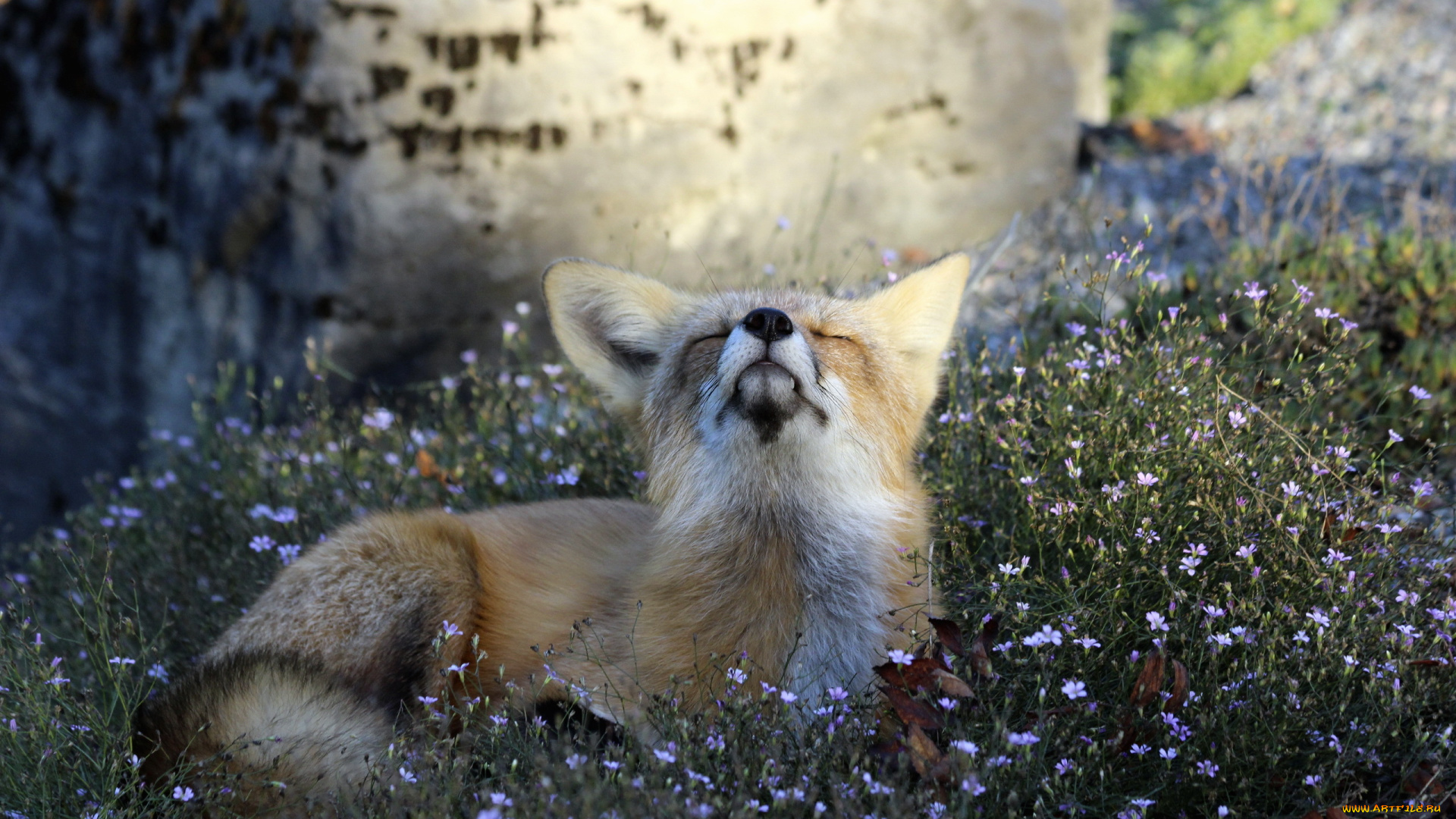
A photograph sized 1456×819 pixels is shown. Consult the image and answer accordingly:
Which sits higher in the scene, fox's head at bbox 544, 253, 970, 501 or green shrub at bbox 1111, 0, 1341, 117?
green shrub at bbox 1111, 0, 1341, 117

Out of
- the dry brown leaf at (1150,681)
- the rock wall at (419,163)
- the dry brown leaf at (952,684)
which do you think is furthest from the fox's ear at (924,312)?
the rock wall at (419,163)

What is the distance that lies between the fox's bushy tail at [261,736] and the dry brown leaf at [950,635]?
142 centimetres

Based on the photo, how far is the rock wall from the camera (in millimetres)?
6336

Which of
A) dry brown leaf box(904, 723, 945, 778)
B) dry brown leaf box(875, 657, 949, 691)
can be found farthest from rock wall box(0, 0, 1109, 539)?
dry brown leaf box(904, 723, 945, 778)

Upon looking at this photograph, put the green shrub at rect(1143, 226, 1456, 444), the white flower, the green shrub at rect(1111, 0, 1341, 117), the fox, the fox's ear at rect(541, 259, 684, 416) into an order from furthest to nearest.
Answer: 1. the green shrub at rect(1111, 0, 1341, 117)
2. the white flower
3. the green shrub at rect(1143, 226, 1456, 444)
4. the fox's ear at rect(541, 259, 684, 416)
5. the fox

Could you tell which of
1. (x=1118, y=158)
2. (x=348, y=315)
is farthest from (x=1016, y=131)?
(x=348, y=315)

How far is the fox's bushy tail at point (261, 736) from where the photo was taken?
8.98 feet

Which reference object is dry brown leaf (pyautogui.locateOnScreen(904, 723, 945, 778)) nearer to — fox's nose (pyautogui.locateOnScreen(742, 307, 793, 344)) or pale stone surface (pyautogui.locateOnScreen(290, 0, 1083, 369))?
fox's nose (pyautogui.locateOnScreen(742, 307, 793, 344))

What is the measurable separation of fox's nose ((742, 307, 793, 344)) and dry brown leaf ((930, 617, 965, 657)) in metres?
0.95

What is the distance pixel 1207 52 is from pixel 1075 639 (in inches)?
415

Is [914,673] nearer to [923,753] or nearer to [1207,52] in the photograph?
[923,753]

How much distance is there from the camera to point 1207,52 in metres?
11.3

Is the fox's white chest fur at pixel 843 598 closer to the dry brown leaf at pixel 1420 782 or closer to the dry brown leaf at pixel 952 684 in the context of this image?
the dry brown leaf at pixel 952 684

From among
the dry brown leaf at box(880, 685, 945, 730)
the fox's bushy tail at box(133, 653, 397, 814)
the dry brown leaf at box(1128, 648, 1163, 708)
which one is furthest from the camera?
the fox's bushy tail at box(133, 653, 397, 814)
